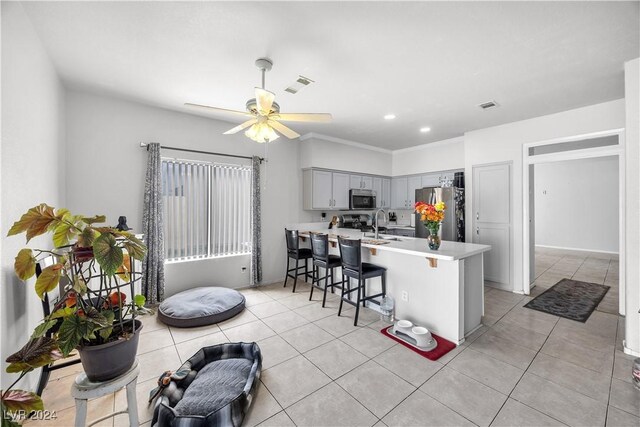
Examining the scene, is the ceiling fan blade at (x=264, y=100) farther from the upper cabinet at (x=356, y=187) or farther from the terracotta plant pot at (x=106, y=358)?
the upper cabinet at (x=356, y=187)

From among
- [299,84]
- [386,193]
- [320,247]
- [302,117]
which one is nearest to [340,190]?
[386,193]

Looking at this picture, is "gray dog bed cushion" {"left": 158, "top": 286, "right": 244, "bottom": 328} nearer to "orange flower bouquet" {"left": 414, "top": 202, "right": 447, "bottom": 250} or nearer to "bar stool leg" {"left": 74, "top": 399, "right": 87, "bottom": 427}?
"bar stool leg" {"left": 74, "top": 399, "right": 87, "bottom": 427}

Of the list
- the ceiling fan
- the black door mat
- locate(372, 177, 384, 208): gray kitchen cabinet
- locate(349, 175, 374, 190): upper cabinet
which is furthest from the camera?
locate(372, 177, 384, 208): gray kitchen cabinet

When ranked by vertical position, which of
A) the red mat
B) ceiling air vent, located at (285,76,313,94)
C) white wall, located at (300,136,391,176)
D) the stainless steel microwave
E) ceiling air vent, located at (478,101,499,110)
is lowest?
the red mat

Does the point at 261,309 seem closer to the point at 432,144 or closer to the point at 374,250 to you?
the point at 374,250

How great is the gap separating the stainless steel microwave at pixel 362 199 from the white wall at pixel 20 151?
459 cm

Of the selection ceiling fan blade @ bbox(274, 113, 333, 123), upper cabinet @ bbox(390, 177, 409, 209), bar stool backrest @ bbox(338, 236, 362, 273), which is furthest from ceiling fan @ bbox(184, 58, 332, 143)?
upper cabinet @ bbox(390, 177, 409, 209)

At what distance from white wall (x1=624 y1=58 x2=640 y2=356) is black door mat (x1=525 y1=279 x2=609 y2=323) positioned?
2.52 feet

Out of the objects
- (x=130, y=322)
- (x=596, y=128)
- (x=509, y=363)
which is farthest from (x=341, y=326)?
(x=596, y=128)

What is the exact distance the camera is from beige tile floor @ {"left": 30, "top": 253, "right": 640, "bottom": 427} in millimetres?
1746

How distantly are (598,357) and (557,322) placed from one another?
76 centimetres

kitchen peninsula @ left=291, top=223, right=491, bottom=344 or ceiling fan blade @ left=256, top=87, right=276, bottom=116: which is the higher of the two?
ceiling fan blade @ left=256, top=87, right=276, bottom=116

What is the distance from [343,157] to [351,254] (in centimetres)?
290

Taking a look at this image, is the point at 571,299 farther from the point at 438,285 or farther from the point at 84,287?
the point at 84,287
